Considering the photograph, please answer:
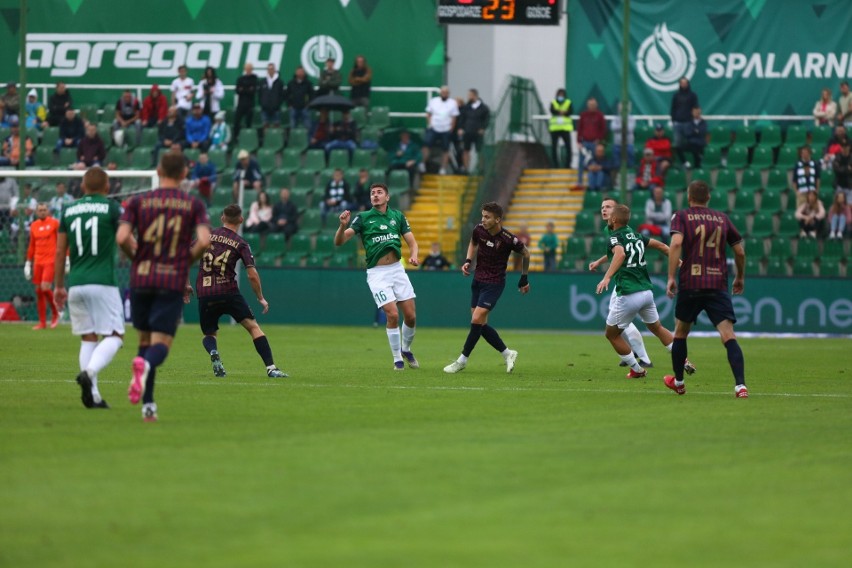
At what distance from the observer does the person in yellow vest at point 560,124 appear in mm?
35438

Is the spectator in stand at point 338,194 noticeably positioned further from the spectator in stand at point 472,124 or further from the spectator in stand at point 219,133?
the spectator in stand at point 219,133

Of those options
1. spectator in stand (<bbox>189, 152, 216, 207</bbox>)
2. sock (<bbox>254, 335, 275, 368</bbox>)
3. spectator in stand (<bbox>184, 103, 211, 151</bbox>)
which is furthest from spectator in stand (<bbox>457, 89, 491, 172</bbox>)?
sock (<bbox>254, 335, 275, 368</bbox>)

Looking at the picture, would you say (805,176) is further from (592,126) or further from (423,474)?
(423,474)

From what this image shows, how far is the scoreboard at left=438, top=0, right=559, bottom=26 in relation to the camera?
102 ft

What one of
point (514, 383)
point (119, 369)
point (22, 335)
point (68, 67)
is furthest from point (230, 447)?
point (68, 67)

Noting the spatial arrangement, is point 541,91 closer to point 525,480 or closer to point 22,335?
point 22,335

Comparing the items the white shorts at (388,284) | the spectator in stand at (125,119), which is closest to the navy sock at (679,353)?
the white shorts at (388,284)

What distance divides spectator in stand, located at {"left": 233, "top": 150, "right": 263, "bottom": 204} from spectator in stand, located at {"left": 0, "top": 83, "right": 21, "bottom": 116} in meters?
7.49

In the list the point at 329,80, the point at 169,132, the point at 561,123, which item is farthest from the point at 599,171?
the point at 169,132

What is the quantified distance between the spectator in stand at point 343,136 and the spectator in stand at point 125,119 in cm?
560

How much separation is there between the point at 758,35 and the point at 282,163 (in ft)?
41.8

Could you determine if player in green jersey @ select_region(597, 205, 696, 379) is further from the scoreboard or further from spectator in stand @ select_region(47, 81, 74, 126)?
spectator in stand @ select_region(47, 81, 74, 126)

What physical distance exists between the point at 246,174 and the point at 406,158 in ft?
13.2

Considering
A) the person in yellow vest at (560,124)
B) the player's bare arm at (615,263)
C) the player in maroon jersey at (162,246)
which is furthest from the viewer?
the person in yellow vest at (560,124)
